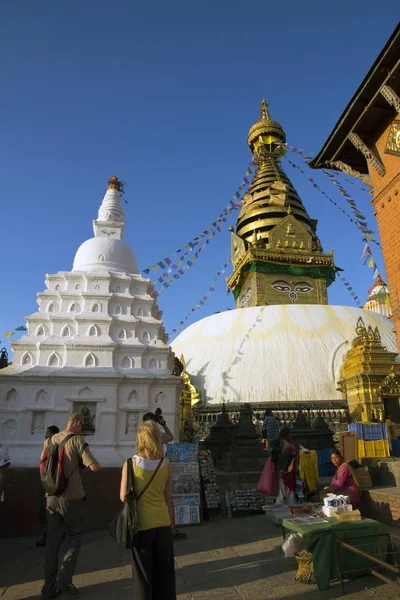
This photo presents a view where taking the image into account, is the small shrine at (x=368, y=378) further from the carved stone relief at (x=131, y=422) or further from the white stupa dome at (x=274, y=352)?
the carved stone relief at (x=131, y=422)

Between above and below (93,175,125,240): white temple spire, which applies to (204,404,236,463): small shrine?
below

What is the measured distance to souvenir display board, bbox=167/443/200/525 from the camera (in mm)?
6375

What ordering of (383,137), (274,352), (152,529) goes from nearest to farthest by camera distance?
1. (152,529)
2. (383,137)
3. (274,352)

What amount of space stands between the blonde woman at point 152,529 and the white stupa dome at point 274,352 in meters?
13.1

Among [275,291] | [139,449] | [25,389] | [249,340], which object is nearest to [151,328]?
[25,389]

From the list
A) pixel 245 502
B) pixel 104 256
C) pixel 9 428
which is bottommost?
pixel 245 502

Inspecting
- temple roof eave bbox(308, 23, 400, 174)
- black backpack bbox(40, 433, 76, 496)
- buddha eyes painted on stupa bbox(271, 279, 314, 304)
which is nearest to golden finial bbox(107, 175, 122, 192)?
temple roof eave bbox(308, 23, 400, 174)

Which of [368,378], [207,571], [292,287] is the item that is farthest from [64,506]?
[292,287]

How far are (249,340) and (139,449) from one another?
15025 mm

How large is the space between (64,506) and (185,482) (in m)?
3.32

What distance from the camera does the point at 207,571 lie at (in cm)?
421

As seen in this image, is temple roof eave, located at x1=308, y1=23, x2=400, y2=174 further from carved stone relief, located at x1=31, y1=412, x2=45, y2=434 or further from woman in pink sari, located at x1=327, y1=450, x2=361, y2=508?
carved stone relief, located at x1=31, y1=412, x2=45, y2=434

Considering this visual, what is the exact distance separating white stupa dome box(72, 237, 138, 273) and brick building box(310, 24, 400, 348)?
19.6 feet

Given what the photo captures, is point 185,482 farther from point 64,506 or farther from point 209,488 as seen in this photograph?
point 64,506
